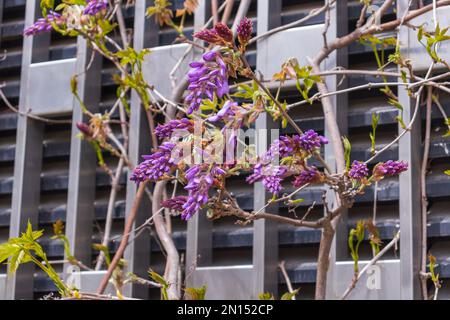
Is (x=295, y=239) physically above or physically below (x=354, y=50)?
Answer: below

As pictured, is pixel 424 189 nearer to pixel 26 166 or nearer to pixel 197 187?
pixel 197 187

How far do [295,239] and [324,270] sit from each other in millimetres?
414

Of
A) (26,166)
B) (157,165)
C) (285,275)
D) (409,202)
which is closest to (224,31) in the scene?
(157,165)

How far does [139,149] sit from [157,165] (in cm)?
98

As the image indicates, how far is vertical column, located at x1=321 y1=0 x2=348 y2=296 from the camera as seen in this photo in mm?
2529

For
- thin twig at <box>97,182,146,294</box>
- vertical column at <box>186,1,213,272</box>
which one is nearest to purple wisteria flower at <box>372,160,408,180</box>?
vertical column at <box>186,1,213,272</box>

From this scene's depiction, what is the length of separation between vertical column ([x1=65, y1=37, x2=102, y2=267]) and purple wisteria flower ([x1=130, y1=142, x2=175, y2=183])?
1.04 m

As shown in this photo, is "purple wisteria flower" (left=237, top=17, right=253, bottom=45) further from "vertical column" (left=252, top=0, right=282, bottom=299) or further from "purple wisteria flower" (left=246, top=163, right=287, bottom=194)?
"vertical column" (left=252, top=0, right=282, bottom=299)

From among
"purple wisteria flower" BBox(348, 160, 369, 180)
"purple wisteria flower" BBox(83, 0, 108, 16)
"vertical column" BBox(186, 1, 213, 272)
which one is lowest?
"vertical column" BBox(186, 1, 213, 272)

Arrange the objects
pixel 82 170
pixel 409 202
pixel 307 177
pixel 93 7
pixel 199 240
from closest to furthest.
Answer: pixel 307 177 < pixel 409 202 < pixel 93 7 < pixel 199 240 < pixel 82 170

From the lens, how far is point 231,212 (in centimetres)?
200

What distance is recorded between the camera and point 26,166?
3014 mm
